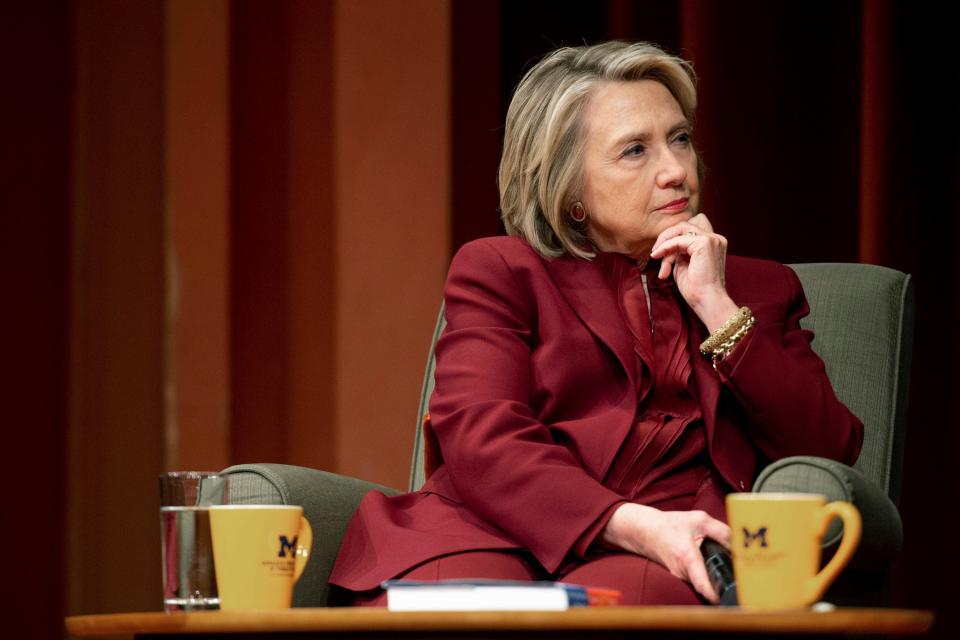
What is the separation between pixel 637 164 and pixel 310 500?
1.93 feet

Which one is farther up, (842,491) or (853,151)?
(853,151)

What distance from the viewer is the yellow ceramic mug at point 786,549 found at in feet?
3.18

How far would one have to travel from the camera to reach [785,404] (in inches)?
59.4

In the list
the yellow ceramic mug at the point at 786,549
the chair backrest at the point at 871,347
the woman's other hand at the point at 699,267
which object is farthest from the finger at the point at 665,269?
the yellow ceramic mug at the point at 786,549

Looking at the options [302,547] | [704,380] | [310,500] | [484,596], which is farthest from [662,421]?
[484,596]

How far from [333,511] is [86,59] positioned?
1680 millimetres

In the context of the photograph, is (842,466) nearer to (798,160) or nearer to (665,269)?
(665,269)

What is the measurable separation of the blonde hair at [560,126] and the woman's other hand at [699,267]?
0.13 meters

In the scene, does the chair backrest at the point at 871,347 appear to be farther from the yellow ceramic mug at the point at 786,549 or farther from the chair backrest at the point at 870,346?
the yellow ceramic mug at the point at 786,549

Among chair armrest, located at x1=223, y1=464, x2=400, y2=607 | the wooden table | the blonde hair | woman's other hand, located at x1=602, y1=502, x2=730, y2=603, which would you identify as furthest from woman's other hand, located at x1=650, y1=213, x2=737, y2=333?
the wooden table

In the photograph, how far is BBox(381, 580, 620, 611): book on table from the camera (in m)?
0.92

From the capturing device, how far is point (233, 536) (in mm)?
1081

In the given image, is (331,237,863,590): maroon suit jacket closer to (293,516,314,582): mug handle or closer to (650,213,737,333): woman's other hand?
(650,213,737,333): woman's other hand

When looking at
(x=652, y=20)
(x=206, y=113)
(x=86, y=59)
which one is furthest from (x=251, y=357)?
(x=652, y=20)
